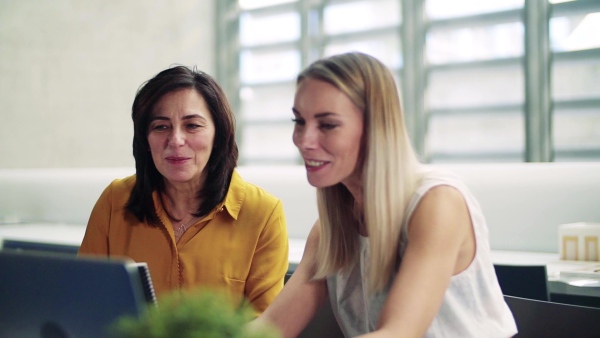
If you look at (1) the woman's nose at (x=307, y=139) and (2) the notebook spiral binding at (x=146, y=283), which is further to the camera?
(1) the woman's nose at (x=307, y=139)

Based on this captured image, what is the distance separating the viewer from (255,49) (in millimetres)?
10031

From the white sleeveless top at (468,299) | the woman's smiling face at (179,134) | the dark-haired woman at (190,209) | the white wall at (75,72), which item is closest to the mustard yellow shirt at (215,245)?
the dark-haired woman at (190,209)

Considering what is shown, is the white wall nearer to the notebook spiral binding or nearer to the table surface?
the table surface

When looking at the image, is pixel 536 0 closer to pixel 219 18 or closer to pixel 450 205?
pixel 219 18

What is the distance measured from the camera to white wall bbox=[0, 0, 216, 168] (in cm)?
663

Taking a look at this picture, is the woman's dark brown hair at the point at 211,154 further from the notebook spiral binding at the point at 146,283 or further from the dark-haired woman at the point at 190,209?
the notebook spiral binding at the point at 146,283

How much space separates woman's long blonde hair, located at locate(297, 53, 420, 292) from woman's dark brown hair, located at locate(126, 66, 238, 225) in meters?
0.64

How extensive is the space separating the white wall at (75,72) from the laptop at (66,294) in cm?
614

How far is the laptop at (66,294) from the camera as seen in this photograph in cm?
76

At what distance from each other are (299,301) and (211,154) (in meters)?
0.68

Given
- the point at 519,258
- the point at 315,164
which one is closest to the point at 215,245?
the point at 315,164

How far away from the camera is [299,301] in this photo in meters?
1.57

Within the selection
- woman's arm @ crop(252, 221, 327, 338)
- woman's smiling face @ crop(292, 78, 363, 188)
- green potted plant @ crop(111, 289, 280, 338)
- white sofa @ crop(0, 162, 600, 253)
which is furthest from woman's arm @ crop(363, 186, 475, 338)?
white sofa @ crop(0, 162, 600, 253)

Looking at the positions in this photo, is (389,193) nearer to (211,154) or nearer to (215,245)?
(215,245)
